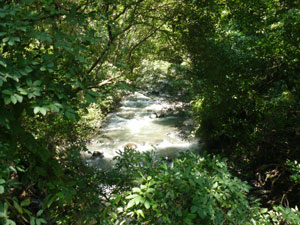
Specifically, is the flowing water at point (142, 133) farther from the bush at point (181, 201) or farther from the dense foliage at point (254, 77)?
the bush at point (181, 201)

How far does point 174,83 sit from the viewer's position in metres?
6.98

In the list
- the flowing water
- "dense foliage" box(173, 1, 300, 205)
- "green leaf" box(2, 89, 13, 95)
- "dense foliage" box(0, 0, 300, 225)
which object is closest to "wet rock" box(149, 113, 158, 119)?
the flowing water

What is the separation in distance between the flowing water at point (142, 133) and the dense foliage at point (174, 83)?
4.94 ft

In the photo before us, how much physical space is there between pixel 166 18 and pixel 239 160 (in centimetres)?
367

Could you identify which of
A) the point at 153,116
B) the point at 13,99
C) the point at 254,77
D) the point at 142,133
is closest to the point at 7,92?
the point at 13,99

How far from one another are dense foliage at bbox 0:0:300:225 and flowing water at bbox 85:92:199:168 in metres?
1.51

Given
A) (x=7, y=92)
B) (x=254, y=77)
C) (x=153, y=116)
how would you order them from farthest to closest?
(x=153, y=116)
(x=254, y=77)
(x=7, y=92)

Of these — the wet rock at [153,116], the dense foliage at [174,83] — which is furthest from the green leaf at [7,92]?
the wet rock at [153,116]

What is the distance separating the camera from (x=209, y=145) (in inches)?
294

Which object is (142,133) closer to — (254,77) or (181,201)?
(254,77)

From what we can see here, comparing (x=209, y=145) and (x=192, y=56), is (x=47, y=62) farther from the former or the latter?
(x=209, y=145)

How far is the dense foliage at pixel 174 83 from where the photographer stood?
1692 mm

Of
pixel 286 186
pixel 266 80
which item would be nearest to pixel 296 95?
pixel 266 80

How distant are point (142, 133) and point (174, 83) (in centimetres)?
364
